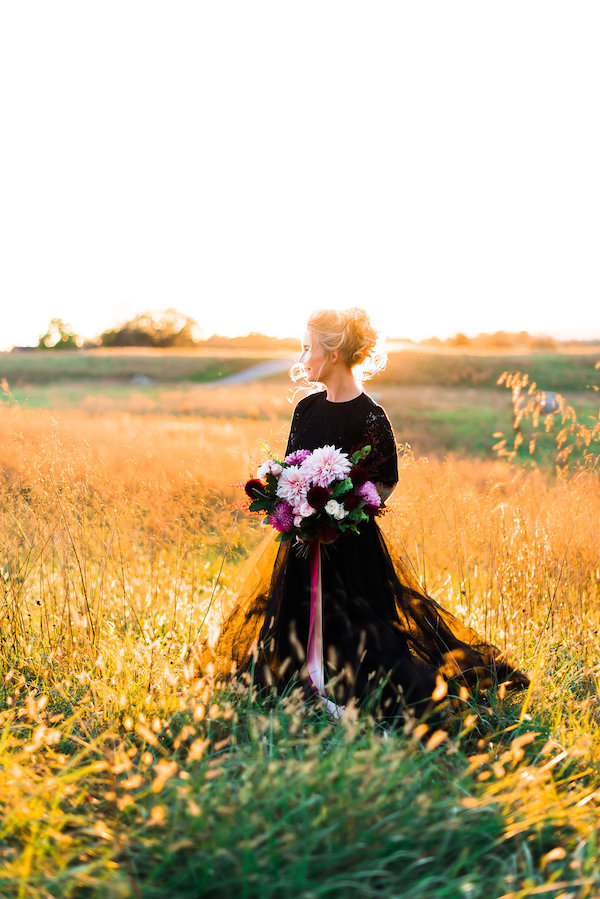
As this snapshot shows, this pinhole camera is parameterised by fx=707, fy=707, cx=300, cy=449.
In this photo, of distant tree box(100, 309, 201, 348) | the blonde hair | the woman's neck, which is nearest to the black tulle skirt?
the woman's neck

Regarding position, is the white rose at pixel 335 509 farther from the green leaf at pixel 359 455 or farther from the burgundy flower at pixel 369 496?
the green leaf at pixel 359 455

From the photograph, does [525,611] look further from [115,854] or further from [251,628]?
[115,854]

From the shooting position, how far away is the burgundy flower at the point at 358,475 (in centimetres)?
342

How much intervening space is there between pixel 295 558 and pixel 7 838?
73.1 inches

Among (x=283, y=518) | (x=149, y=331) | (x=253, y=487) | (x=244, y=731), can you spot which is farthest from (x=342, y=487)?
(x=149, y=331)

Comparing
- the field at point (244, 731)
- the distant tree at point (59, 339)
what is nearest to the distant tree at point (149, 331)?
the distant tree at point (59, 339)

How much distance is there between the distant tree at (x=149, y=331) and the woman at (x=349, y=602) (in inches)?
2434

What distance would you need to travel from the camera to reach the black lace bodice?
12.2ft

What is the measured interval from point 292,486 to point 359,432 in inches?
20.8

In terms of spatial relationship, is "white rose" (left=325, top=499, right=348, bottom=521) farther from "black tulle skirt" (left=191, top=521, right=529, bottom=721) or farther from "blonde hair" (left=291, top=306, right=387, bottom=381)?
"blonde hair" (left=291, top=306, right=387, bottom=381)

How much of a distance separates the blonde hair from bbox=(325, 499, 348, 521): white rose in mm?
855

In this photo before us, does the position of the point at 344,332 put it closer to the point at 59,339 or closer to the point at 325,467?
the point at 325,467

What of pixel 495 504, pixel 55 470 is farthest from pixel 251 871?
pixel 495 504

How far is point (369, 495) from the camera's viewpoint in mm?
3465
